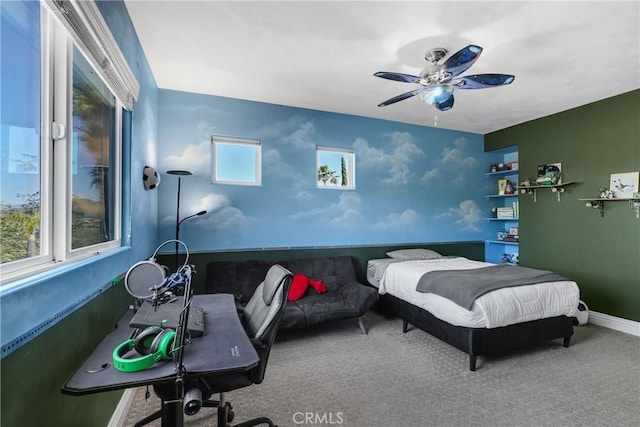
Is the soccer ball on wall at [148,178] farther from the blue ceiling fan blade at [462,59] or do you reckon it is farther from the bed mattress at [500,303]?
the bed mattress at [500,303]

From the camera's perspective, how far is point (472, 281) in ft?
8.69

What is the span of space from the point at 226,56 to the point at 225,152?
125cm

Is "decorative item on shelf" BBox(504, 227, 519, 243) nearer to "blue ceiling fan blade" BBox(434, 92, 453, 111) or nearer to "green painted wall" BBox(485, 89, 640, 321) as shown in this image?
"green painted wall" BBox(485, 89, 640, 321)

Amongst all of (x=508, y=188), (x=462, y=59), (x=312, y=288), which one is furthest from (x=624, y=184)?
(x=312, y=288)

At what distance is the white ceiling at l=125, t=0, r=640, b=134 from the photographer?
2.01 m

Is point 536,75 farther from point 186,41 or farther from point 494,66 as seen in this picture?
point 186,41

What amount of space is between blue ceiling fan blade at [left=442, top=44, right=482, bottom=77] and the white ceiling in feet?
1.02

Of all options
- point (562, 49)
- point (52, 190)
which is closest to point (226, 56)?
point (52, 190)

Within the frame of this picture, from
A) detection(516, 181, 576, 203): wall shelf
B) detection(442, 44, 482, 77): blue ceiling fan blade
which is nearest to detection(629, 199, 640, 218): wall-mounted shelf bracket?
detection(516, 181, 576, 203): wall shelf

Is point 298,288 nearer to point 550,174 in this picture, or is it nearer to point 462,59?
point 462,59

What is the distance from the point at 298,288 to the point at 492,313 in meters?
1.86

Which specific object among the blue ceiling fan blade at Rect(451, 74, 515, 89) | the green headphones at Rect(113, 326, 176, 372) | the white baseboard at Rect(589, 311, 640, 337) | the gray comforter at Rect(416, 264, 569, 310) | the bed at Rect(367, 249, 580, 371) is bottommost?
the white baseboard at Rect(589, 311, 640, 337)

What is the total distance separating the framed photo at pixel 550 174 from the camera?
3963mm

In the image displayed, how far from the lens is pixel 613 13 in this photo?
2.04m
